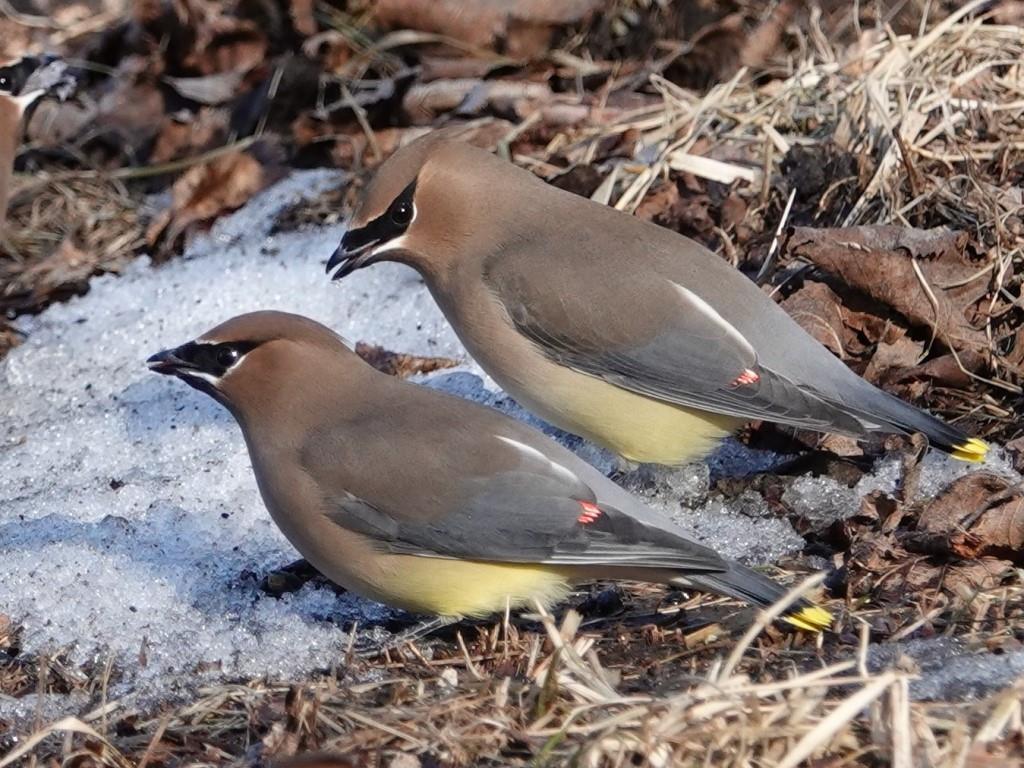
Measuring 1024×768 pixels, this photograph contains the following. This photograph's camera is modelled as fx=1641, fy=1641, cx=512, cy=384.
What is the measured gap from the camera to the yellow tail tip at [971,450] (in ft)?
14.1

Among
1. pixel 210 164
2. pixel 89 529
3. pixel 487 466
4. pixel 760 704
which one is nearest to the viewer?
pixel 760 704

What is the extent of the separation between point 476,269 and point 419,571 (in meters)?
1.13

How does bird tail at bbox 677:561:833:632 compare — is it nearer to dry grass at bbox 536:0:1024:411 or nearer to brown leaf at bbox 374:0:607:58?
dry grass at bbox 536:0:1024:411

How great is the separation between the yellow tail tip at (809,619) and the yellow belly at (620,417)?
1.08 meters

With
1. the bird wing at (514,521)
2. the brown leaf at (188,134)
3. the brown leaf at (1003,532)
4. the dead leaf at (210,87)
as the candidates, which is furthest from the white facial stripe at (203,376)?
the dead leaf at (210,87)

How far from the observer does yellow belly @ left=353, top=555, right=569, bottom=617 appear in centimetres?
387

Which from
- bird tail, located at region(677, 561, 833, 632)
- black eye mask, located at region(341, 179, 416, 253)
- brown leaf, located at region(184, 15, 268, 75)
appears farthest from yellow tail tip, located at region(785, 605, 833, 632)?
brown leaf, located at region(184, 15, 268, 75)

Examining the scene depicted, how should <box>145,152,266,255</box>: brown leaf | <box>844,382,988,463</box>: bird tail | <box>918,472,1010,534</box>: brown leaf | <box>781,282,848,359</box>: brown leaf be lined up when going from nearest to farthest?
<box>918,472,1010,534</box>: brown leaf
<box>844,382,988,463</box>: bird tail
<box>781,282,848,359</box>: brown leaf
<box>145,152,266,255</box>: brown leaf

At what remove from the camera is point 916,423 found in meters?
4.37

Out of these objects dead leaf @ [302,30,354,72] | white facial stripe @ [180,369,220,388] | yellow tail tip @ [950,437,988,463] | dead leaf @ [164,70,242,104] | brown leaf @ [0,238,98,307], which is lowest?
brown leaf @ [0,238,98,307]

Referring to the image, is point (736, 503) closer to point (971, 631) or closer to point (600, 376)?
point (600, 376)

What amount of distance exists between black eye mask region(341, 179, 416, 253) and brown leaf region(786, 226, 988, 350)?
121 centimetres

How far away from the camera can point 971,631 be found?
364 cm

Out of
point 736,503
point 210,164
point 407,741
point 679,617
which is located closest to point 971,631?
point 679,617
